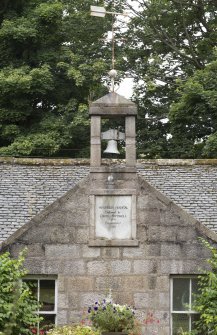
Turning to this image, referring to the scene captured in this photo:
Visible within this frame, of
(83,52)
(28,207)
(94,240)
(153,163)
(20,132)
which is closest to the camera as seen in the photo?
(94,240)

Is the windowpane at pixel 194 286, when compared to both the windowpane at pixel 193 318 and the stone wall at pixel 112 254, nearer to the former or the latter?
the windowpane at pixel 193 318

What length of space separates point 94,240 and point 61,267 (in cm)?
80

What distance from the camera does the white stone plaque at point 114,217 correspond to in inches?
538

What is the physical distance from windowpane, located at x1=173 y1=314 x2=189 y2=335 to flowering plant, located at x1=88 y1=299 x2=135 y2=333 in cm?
120

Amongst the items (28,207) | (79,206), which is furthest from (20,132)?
(79,206)

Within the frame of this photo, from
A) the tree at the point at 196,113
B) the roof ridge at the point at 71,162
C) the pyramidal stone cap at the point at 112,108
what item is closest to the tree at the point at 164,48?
the tree at the point at 196,113

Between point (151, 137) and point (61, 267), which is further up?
point (151, 137)

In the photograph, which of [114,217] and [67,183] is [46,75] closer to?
[67,183]

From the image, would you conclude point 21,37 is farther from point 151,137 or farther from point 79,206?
point 79,206

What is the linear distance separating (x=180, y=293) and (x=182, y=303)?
0.19m

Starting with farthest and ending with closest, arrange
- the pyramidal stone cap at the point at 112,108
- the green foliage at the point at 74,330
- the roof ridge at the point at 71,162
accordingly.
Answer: the roof ridge at the point at 71,162
the pyramidal stone cap at the point at 112,108
the green foliage at the point at 74,330

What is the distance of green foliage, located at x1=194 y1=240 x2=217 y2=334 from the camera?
41.1ft

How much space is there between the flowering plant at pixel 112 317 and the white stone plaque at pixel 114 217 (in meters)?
1.30

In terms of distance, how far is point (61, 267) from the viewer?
44.9 ft
